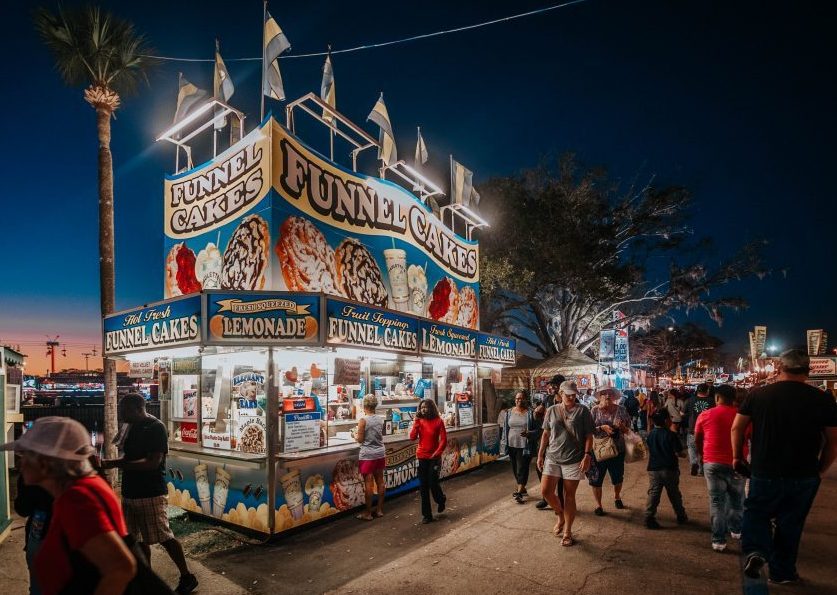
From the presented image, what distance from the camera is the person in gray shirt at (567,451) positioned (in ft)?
21.7

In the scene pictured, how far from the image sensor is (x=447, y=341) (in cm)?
1178

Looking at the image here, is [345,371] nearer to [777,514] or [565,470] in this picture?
[565,470]

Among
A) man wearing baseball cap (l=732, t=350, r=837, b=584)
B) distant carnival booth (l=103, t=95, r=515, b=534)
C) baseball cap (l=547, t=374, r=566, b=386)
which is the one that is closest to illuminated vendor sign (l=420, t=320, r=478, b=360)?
distant carnival booth (l=103, t=95, r=515, b=534)

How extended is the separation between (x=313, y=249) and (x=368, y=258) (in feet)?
5.57

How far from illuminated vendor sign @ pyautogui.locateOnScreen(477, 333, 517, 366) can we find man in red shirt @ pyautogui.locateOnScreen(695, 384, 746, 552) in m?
7.08

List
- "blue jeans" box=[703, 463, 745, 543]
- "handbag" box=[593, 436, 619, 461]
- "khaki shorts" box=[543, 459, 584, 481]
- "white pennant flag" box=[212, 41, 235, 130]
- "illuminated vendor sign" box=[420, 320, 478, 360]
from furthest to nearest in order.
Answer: "illuminated vendor sign" box=[420, 320, 478, 360] < "white pennant flag" box=[212, 41, 235, 130] < "handbag" box=[593, 436, 619, 461] < "khaki shorts" box=[543, 459, 584, 481] < "blue jeans" box=[703, 463, 745, 543]

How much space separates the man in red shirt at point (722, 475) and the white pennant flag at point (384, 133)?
8.00 metres

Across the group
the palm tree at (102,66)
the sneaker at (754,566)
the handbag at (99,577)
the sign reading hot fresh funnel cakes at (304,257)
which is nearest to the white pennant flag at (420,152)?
the sign reading hot fresh funnel cakes at (304,257)

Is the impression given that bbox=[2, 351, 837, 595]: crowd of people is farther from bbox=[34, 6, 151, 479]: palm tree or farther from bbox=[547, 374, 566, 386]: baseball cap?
bbox=[34, 6, 151, 479]: palm tree

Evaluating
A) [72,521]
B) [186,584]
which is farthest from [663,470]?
[72,521]

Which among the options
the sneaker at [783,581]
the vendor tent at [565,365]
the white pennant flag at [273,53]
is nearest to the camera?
the sneaker at [783,581]

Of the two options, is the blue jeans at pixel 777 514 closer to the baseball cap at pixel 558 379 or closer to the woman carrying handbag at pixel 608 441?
the woman carrying handbag at pixel 608 441

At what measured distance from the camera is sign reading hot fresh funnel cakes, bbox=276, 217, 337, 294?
28.0ft

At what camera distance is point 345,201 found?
1001cm
